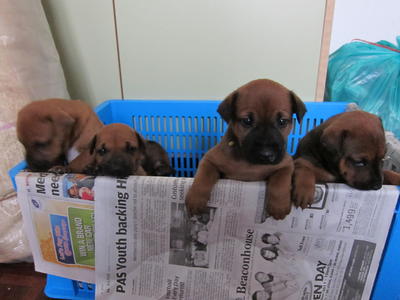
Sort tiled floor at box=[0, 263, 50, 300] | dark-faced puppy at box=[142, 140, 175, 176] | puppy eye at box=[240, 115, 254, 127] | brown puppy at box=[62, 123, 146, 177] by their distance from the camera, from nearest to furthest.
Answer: puppy eye at box=[240, 115, 254, 127], brown puppy at box=[62, 123, 146, 177], tiled floor at box=[0, 263, 50, 300], dark-faced puppy at box=[142, 140, 175, 176]

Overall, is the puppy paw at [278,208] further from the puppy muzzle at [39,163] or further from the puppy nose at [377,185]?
the puppy muzzle at [39,163]

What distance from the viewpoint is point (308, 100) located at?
1.94 m

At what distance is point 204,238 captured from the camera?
3.49 ft

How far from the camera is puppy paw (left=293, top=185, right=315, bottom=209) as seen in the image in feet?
3.11

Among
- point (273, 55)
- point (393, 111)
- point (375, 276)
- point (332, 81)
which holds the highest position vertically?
point (273, 55)

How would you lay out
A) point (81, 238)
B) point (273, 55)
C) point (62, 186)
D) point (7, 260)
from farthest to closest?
1. point (273, 55)
2. point (7, 260)
3. point (81, 238)
4. point (62, 186)

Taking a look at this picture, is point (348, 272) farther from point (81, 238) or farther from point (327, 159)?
point (81, 238)

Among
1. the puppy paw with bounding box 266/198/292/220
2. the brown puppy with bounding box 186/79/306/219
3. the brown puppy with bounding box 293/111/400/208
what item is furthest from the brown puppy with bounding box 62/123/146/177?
the brown puppy with bounding box 293/111/400/208

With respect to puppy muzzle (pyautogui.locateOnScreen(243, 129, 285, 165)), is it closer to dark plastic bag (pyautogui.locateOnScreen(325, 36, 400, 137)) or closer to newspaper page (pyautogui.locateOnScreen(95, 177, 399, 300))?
newspaper page (pyautogui.locateOnScreen(95, 177, 399, 300))

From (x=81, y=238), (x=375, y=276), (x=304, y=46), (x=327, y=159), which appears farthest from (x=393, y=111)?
(x=81, y=238)

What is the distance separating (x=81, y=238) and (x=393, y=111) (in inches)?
73.1

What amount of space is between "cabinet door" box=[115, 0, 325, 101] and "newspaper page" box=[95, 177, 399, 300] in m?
1.07

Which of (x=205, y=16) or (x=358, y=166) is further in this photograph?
(x=205, y=16)

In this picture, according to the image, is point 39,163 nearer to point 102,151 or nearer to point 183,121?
point 102,151
